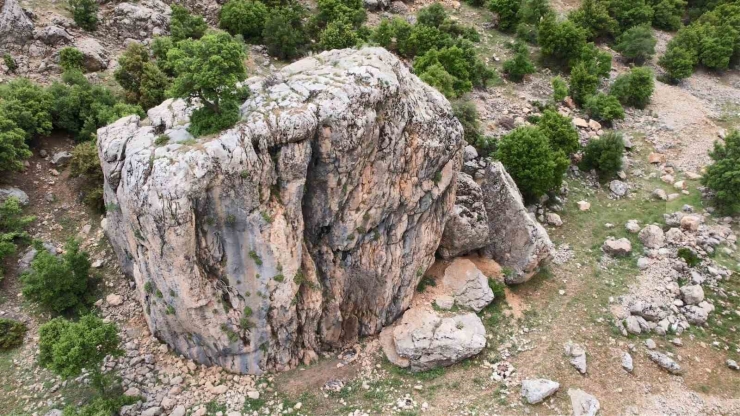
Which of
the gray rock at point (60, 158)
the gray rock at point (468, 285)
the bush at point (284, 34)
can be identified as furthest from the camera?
the bush at point (284, 34)

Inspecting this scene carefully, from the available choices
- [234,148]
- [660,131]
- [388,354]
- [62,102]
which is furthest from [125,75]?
[660,131]

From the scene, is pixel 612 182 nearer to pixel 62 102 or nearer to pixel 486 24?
pixel 486 24

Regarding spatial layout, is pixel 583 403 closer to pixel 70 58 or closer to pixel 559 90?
pixel 559 90

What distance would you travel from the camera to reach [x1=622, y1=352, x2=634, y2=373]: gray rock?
2953 cm

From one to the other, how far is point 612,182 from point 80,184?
1826 inches

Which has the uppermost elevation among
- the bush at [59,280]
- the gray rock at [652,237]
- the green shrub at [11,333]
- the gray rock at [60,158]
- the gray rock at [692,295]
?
the gray rock at [652,237]

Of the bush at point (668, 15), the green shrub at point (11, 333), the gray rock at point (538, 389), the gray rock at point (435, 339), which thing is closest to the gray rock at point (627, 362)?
the gray rock at point (538, 389)

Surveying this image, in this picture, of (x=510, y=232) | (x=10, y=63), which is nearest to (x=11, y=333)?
(x=10, y=63)

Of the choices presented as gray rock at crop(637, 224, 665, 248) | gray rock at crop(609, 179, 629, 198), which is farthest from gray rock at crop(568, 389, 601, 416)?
gray rock at crop(609, 179, 629, 198)

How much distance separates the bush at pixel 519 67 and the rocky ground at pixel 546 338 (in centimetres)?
1697

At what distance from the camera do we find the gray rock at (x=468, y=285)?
32.1 meters

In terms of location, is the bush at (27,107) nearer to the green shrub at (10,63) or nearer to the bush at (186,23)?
the green shrub at (10,63)

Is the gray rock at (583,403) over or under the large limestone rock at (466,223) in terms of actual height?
under

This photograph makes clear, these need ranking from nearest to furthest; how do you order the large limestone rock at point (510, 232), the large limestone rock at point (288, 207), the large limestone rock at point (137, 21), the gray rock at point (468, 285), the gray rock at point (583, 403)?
the large limestone rock at point (288, 207), the gray rock at point (583, 403), the gray rock at point (468, 285), the large limestone rock at point (510, 232), the large limestone rock at point (137, 21)
